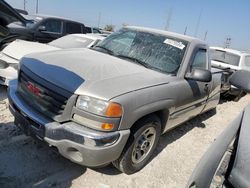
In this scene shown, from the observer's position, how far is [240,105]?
852cm

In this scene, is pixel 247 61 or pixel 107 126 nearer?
pixel 107 126

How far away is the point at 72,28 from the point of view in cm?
1112

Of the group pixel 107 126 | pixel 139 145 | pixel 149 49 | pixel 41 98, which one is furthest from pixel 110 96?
pixel 149 49

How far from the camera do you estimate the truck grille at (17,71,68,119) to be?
286 centimetres

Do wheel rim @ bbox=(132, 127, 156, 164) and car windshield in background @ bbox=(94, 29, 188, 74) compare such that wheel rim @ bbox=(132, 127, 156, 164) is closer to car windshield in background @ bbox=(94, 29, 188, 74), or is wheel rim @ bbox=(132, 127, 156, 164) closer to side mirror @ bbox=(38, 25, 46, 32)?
car windshield in background @ bbox=(94, 29, 188, 74)

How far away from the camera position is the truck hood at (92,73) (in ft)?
9.26

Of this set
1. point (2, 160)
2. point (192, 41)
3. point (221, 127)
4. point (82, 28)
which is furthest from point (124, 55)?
point (82, 28)

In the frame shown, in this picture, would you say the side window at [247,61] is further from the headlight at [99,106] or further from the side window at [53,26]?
the headlight at [99,106]

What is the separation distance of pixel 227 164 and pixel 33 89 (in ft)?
7.32

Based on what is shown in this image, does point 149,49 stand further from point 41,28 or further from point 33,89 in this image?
point 41,28

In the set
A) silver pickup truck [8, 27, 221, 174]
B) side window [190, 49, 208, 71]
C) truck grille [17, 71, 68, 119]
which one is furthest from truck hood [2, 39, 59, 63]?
side window [190, 49, 208, 71]

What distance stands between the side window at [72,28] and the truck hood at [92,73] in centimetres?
741

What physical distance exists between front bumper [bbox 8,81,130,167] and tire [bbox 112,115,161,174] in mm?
237

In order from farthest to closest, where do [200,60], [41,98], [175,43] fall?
[200,60]
[175,43]
[41,98]
